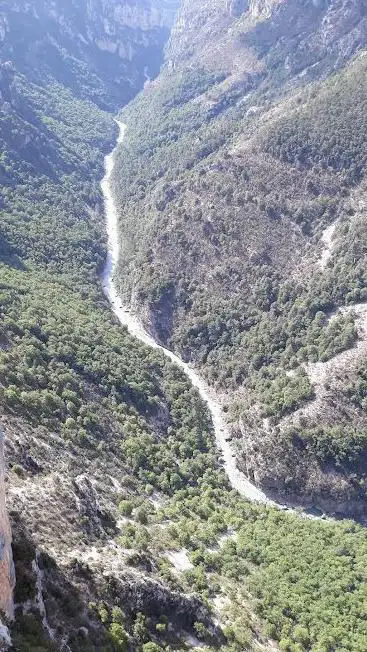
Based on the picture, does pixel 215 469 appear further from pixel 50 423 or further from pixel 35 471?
pixel 35 471

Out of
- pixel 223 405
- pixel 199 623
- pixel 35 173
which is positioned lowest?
pixel 199 623

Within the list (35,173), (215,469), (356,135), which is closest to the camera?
(215,469)

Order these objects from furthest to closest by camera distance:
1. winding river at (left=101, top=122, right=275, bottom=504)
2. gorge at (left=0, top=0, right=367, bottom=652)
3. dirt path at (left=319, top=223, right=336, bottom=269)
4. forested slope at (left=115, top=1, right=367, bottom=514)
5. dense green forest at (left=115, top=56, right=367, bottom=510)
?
dirt path at (left=319, top=223, right=336, bottom=269) < dense green forest at (left=115, top=56, right=367, bottom=510) < winding river at (left=101, top=122, right=275, bottom=504) < forested slope at (left=115, top=1, right=367, bottom=514) < gorge at (left=0, top=0, right=367, bottom=652)

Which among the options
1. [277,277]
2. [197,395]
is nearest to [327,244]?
[277,277]

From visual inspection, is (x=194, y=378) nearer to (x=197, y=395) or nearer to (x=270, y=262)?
(x=197, y=395)

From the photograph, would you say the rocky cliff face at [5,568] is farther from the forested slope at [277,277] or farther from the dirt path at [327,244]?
the dirt path at [327,244]

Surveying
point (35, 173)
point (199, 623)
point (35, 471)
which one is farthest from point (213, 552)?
point (35, 173)

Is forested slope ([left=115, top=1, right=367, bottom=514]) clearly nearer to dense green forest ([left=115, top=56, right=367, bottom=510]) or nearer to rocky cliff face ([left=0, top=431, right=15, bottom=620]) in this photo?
dense green forest ([left=115, top=56, right=367, bottom=510])

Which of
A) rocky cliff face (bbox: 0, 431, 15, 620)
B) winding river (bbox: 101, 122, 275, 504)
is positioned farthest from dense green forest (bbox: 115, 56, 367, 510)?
rocky cliff face (bbox: 0, 431, 15, 620)

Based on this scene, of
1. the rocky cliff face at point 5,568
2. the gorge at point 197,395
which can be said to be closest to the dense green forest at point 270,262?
the gorge at point 197,395
